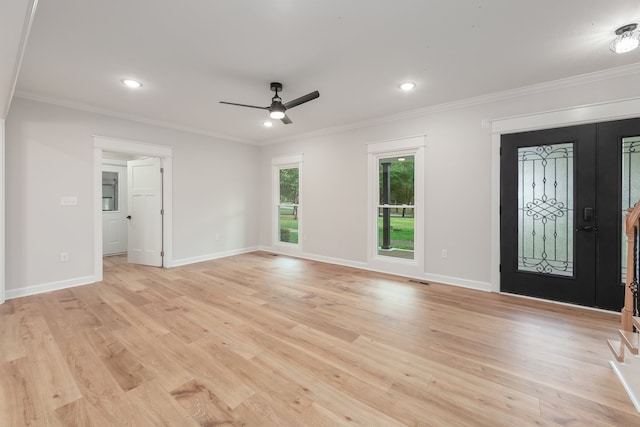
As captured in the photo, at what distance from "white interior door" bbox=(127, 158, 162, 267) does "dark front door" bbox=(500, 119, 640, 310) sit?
224 inches

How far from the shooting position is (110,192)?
663 centimetres

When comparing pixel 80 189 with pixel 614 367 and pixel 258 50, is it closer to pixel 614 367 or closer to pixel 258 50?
pixel 258 50

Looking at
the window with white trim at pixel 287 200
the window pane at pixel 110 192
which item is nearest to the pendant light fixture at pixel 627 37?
the window with white trim at pixel 287 200

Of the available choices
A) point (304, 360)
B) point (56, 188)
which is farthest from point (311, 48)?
point (56, 188)

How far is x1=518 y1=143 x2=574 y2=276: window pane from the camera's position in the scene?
10.8 feet

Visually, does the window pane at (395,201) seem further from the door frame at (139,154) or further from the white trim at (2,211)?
the white trim at (2,211)

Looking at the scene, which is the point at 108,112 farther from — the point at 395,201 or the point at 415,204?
the point at 415,204

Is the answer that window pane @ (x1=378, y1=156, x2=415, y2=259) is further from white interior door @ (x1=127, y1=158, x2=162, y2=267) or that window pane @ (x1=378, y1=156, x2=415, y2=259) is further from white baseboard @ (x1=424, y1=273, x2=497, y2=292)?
white interior door @ (x1=127, y1=158, x2=162, y2=267)

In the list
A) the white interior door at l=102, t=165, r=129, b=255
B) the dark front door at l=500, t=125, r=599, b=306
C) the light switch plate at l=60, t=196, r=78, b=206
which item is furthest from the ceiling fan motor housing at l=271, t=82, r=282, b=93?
the white interior door at l=102, t=165, r=129, b=255

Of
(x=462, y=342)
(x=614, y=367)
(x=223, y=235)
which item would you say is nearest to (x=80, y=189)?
(x=223, y=235)

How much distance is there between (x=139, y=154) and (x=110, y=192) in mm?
2753

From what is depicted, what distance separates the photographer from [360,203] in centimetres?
503

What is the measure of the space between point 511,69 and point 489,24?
1.04 meters

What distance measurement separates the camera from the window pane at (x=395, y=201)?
462cm
